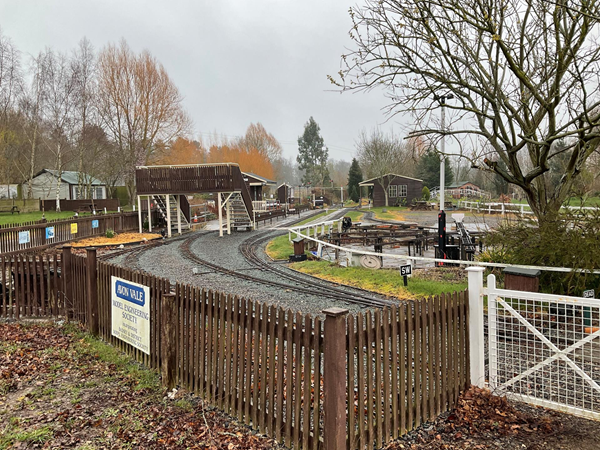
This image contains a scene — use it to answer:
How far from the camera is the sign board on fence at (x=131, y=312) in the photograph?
5527 millimetres

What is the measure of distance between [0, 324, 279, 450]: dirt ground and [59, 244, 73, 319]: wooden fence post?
1.20 metres

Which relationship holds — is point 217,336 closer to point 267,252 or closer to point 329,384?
point 329,384

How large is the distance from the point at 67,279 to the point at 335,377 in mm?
6349

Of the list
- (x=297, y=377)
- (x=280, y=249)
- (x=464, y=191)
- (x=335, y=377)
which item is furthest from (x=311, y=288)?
(x=464, y=191)

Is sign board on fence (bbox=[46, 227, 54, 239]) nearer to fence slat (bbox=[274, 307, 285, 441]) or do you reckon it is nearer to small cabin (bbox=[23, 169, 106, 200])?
fence slat (bbox=[274, 307, 285, 441])

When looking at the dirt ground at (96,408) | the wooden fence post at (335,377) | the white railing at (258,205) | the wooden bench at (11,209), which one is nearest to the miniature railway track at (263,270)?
the dirt ground at (96,408)

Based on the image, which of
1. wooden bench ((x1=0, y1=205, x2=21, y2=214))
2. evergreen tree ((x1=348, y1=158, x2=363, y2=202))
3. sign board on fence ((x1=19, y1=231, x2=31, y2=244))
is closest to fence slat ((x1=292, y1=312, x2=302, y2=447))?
sign board on fence ((x1=19, y1=231, x2=31, y2=244))

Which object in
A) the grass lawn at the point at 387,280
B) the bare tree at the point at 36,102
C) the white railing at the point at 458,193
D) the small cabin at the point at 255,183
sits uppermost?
the bare tree at the point at 36,102

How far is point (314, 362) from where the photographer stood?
341 centimetres

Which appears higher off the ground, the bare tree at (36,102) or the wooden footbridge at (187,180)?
the bare tree at (36,102)

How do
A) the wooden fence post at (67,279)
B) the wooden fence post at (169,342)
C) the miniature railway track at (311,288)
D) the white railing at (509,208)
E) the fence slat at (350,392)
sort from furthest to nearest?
the miniature railway track at (311,288) → the white railing at (509,208) → the wooden fence post at (67,279) → the wooden fence post at (169,342) → the fence slat at (350,392)

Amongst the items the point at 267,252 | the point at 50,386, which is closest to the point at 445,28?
the point at 50,386

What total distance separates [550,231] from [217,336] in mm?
6438

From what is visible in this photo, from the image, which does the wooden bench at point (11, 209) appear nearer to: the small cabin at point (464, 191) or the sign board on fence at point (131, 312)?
the sign board on fence at point (131, 312)
